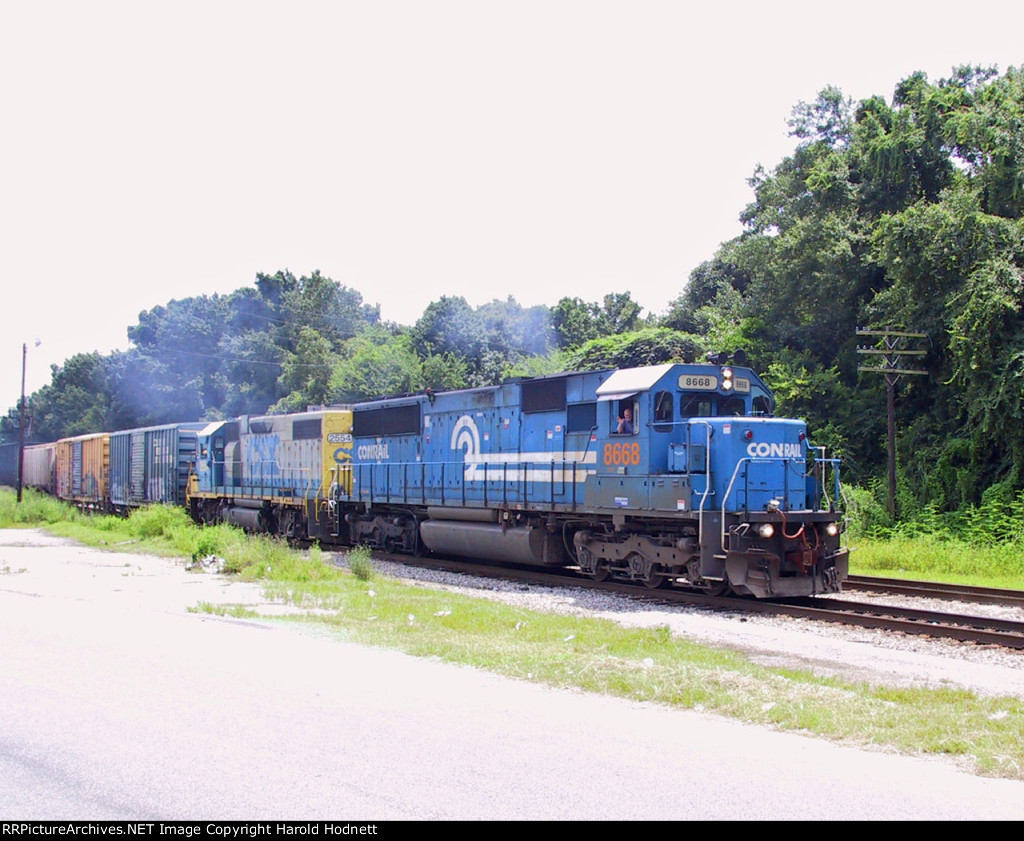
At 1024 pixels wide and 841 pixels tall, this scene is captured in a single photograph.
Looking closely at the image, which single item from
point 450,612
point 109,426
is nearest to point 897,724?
point 450,612

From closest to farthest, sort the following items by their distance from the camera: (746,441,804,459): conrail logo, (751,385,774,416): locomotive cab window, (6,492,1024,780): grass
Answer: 1. (6,492,1024,780): grass
2. (746,441,804,459): conrail logo
3. (751,385,774,416): locomotive cab window

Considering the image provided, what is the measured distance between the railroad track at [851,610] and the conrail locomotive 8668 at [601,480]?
29 cm

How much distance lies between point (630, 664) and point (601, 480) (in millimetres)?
6810

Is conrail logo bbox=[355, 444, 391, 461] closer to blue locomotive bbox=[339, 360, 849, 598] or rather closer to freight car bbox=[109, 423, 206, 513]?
blue locomotive bbox=[339, 360, 849, 598]

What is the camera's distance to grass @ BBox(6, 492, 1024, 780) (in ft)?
22.4

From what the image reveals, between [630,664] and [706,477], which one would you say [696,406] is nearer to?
[706,477]

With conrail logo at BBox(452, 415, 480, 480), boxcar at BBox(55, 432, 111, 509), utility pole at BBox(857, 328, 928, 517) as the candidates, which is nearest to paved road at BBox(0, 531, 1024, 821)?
conrail logo at BBox(452, 415, 480, 480)

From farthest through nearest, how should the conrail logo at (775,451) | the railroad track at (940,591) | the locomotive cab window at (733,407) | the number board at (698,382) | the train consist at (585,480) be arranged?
the locomotive cab window at (733,407) < the railroad track at (940,591) < the number board at (698,382) < the conrail logo at (775,451) < the train consist at (585,480)

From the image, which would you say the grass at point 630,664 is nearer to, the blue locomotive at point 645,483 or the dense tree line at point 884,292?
the blue locomotive at point 645,483

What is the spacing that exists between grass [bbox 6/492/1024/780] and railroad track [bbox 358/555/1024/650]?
2.51 metres

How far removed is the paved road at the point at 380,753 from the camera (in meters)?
5.18

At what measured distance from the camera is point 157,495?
111 ft

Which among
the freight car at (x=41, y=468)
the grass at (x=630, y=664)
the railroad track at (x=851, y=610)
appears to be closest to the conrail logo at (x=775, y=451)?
the railroad track at (x=851, y=610)

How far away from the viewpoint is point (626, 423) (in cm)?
1548
